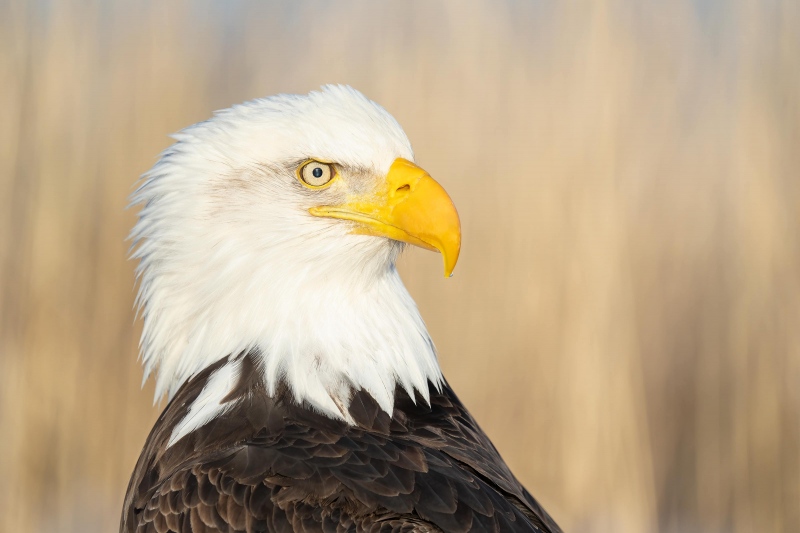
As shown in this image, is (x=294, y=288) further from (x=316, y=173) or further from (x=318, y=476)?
(x=318, y=476)

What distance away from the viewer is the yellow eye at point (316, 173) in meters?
2.60

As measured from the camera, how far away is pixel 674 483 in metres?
5.11

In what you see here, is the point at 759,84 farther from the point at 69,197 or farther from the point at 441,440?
the point at 69,197

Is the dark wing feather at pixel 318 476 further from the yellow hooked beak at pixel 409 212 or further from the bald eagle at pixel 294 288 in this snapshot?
the yellow hooked beak at pixel 409 212

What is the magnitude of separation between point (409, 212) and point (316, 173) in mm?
295

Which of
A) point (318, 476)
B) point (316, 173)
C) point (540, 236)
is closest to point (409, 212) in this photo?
point (316, 173)

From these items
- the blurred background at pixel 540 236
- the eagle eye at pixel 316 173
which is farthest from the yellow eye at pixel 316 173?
the blurred background at pixel 540 236

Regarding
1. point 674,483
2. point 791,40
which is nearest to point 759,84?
point 791,40

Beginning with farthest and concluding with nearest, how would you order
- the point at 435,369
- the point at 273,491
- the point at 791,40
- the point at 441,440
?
the point at 791,40
the point at 435,369
the point at 441,440
the point at 273,491

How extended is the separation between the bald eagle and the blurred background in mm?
2319

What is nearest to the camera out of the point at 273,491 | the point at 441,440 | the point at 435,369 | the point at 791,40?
the point at 273,491

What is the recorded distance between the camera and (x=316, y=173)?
2600mm

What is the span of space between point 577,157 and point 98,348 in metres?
2.72

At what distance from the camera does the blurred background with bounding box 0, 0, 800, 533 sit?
4.86 meters
